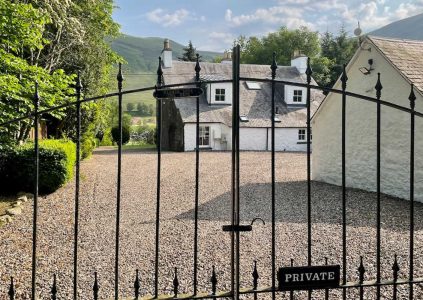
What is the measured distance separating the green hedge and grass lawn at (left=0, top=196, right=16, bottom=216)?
1.85 feet

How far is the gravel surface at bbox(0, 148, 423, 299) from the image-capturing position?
16.1 ft

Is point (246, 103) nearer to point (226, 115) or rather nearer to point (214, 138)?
point (226, 115)

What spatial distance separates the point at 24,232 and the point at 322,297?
18.5ft

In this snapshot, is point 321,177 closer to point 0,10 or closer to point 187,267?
point 187,267

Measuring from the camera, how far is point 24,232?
709 centimetres

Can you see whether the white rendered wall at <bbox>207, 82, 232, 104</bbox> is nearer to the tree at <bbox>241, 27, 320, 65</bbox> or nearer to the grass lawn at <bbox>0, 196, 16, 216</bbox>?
the grass lawn at <bbox>0, 196, 16, 216</bbox>

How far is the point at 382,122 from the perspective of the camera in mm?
10727

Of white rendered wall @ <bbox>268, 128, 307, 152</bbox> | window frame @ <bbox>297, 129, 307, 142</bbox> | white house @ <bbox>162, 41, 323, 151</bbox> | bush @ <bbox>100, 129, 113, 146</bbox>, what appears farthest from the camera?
Result: bush @ <bbox>100, 129, 113, 146</bbox>

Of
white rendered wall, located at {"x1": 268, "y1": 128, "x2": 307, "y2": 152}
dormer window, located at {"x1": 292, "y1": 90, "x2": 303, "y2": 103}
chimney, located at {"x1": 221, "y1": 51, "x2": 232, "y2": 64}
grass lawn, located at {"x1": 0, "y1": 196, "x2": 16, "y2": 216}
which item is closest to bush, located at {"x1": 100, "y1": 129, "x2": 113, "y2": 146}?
chimney, located at {"x1": 221, "y1": 51, "x2": 232, "y2": 64}

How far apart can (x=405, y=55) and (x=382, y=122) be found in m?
2.01

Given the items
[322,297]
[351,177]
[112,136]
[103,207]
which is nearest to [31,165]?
[103,207]

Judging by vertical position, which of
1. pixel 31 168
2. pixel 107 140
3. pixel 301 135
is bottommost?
pixel 31 168

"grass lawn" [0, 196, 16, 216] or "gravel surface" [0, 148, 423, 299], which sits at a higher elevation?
"grass lawn" [0, 196, 16, 216]

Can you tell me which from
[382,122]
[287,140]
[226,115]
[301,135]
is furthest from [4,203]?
[301,135]
